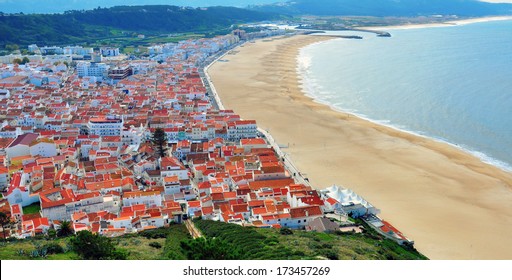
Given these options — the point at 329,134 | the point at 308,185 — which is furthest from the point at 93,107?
the point at 308,185

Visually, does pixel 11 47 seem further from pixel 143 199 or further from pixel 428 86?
pixel 143 199

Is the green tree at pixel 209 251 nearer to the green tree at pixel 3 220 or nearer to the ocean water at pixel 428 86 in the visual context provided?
the green tree at pixel 3 220

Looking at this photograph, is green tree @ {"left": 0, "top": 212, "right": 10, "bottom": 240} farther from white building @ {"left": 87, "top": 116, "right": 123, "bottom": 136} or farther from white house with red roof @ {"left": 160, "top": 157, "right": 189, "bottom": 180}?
white building @ {"left": 87, "top": 116, "right": 123, "bottom": 136}

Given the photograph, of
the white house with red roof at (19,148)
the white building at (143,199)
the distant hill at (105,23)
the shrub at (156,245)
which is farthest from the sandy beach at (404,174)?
the distant hill at (105,23)

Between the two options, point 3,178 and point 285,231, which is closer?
point 285,231

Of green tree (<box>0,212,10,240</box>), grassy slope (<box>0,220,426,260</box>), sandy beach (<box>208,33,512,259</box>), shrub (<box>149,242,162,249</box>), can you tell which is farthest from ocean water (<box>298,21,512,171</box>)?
green tree (<box>0,212,10,240</box>)

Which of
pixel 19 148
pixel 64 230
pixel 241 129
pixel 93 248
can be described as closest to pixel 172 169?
pixel 64 230

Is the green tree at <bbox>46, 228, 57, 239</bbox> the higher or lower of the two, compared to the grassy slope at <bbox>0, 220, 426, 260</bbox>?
lower
